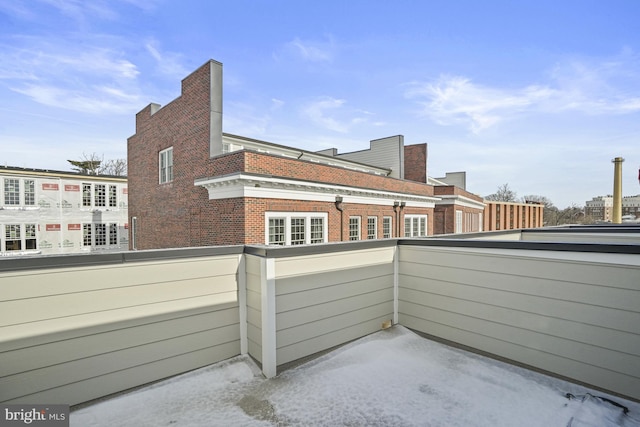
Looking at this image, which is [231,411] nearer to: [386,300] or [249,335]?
[249,335]

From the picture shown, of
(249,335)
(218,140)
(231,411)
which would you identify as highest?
(218,140)

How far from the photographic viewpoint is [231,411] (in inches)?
147

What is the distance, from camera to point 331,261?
540cm

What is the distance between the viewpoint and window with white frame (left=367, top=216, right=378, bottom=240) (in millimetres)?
16888

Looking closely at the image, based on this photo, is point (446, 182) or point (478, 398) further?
point (446, 182)

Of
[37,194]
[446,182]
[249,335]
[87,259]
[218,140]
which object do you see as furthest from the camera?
[446,182]

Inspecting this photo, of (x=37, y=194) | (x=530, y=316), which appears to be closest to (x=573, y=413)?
(x=530, y=316)

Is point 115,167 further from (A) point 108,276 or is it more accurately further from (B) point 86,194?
(A) point 108,276

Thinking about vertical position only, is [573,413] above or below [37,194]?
below

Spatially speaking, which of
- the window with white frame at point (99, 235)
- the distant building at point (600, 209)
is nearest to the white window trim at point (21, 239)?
the window with white frame at point (99, 235)

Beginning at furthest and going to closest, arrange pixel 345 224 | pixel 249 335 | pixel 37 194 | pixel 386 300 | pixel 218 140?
pixel 37 194 → pixel 345 224 → pixel 218 140 → pixel 386 300 → pixel 249 335

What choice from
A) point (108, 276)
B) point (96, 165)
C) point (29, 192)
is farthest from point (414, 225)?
point (96, 165)

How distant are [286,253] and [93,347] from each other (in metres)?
2.74

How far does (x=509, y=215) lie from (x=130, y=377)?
1665 inches
